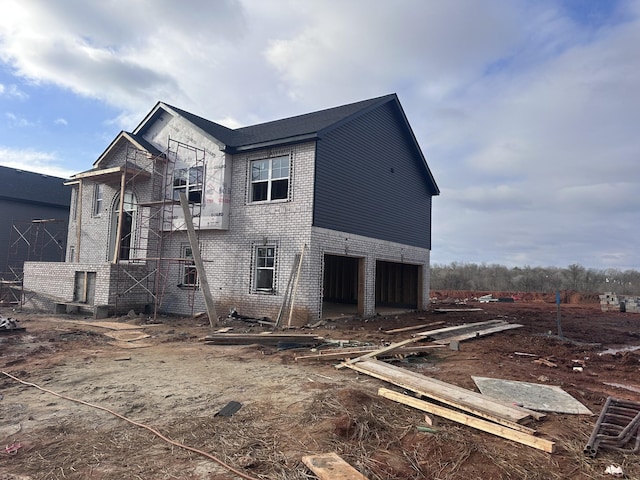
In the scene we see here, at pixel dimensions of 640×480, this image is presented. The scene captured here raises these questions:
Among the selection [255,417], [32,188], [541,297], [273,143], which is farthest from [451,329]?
[32,188]

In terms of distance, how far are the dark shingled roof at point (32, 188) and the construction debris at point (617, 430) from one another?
102ft

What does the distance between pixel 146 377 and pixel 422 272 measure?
16.1 meters

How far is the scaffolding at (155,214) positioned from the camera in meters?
16.4

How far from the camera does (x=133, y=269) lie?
1639cm

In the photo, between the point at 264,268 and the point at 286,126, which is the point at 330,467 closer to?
the point at 264,268

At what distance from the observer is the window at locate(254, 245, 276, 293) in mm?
14898

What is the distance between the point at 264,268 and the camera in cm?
1499

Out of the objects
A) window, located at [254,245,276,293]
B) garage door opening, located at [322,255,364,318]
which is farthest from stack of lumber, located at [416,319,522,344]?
garage door opening, located at [322,255,364,318]

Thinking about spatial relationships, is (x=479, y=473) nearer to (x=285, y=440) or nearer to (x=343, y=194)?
(x=285, y=440)

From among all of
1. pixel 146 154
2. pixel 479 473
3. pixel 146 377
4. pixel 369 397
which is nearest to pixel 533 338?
pixel 369 397

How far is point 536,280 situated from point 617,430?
4212cm

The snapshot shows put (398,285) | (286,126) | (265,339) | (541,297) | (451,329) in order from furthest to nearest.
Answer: (541,297)
(398,285)
(286,126)
(451,329)
(265,339)

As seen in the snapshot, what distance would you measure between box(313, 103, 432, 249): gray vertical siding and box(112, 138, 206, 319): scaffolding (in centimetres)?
524

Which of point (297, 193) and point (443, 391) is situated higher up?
point (297, 193)
